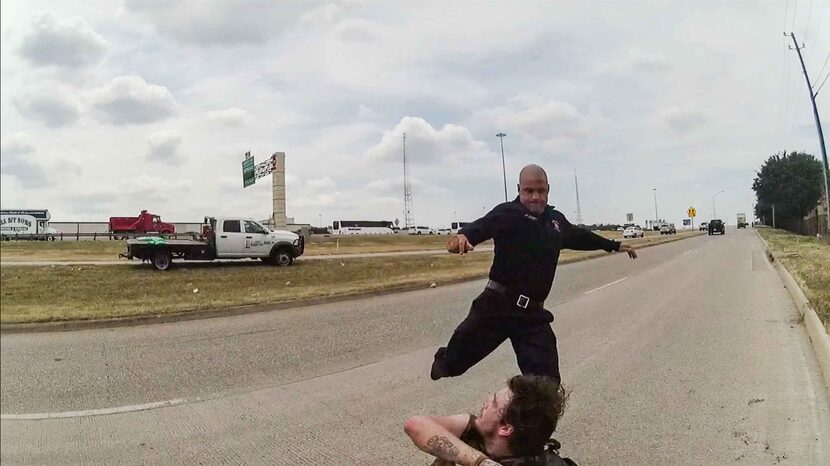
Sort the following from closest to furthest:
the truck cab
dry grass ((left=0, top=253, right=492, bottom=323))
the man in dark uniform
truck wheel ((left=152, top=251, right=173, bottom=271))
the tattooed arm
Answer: dry grass ((left=0, top=253, right=492, bottom=323)) → the tattooed arm → the man in dark uniform → truck wheel ((left=152, top=251, right=173, bottom=271)) → the truck cab

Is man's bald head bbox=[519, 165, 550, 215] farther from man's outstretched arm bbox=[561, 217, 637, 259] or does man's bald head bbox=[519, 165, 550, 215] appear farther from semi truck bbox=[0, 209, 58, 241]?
semi truck bbox=[0, 209, 58, 241]

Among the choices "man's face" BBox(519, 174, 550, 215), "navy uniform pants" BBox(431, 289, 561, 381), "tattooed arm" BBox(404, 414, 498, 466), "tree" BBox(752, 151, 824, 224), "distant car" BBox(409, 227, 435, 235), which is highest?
"tree" BBox(752, 151, 824, 224)

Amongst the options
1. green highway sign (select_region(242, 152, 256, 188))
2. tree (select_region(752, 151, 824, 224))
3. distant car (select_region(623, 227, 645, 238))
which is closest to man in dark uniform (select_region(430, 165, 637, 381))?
green highway sign (select_region(242, 152, 256, 188))

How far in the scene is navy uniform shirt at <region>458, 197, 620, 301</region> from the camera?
7.77ft

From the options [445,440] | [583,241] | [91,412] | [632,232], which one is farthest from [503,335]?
[91,412]

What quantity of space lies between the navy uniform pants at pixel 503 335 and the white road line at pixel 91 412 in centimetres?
159

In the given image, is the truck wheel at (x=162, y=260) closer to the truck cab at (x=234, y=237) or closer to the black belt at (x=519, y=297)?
the truck cab at (x=234, y=237)

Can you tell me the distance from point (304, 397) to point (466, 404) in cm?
143

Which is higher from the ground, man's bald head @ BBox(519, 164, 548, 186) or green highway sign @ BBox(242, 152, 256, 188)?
green highway sign @ BBox(242, 152, 256, 188)

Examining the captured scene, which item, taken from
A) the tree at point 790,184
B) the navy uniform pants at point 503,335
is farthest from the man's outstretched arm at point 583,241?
the tree at point 790,184

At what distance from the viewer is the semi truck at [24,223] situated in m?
1.69

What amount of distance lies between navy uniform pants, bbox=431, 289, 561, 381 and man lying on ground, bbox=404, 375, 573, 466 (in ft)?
0.42

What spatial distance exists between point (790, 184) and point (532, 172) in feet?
202

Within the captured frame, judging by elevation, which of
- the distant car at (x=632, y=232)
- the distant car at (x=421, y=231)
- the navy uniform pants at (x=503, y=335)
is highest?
the distant car at (x=421, y=231)
